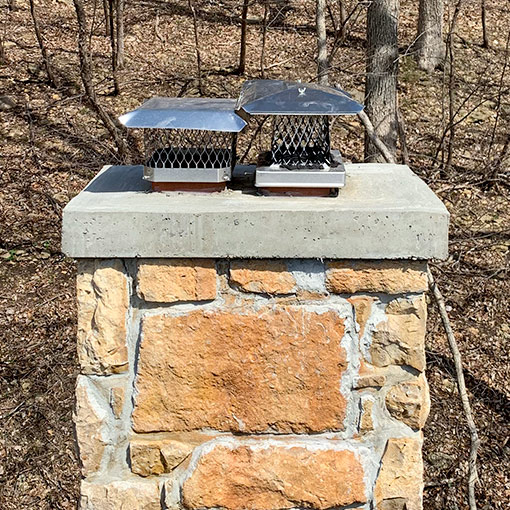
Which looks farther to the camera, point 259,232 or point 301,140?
point 301,140

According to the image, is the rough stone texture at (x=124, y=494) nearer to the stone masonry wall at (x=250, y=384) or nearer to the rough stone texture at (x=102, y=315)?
the stone masonry wall at (x=250, y=384)

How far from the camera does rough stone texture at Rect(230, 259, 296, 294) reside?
1969 millimetres

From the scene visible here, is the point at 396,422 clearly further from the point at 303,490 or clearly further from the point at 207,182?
the point at 207,182

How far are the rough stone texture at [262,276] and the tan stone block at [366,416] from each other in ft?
1.22

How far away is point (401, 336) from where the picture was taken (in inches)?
79.2

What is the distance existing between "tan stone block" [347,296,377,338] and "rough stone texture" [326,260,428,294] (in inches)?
1.1

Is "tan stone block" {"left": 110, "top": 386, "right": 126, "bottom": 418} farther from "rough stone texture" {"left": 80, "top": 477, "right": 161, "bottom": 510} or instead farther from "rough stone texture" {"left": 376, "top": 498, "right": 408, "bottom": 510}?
"rough stone texture" {"left": 376, "top": 498, "right": 408, "bottom": 510}

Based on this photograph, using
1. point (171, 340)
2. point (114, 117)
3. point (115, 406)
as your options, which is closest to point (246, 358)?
point (171, 340)

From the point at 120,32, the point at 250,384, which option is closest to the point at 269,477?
the point at 250,384

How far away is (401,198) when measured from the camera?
2070 mm

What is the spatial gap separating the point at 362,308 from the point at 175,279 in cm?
50

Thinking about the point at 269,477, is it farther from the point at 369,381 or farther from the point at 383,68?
the point at 383,68

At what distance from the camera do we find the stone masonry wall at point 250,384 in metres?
1.98

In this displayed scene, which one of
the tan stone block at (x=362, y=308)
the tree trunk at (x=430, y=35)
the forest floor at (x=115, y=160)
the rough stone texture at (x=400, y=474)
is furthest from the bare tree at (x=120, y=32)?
the rough stone texture at (x=400, y=474)
